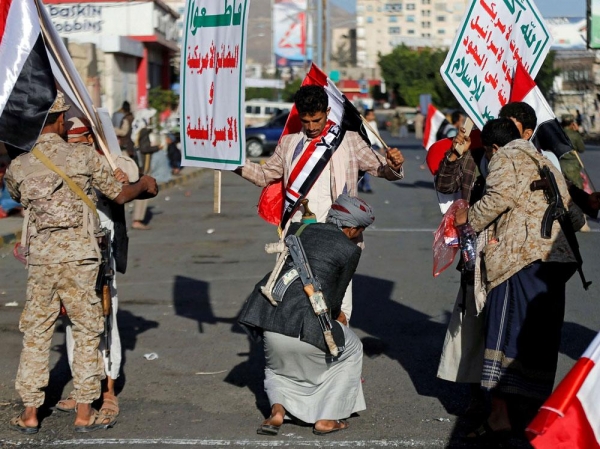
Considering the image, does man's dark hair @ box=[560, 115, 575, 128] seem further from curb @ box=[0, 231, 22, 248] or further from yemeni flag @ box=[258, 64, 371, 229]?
yemeni flag @ box=[258, 64, 371, 229]

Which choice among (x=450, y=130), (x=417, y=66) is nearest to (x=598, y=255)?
(x=450, y=130)

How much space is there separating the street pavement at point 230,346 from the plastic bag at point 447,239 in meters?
0.95

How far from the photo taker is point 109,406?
625 cm

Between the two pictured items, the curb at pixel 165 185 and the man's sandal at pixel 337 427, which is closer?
the man's sandal at pixel 337 427

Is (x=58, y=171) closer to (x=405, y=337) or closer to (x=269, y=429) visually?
(x=269, y=429)

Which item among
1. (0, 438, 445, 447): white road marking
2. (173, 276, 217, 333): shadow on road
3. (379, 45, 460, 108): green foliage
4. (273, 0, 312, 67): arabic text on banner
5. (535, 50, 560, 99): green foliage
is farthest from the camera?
(379, 45, 460, 108): green foliage

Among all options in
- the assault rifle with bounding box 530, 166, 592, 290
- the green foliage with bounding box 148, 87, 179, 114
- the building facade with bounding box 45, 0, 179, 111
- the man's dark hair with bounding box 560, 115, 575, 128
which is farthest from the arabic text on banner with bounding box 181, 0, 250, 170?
the green foliage with bounding box 148, 87, 179, 114

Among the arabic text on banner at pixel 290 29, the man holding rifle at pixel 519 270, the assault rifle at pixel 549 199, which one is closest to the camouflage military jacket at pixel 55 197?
the man holding rifle at pixel 519 270

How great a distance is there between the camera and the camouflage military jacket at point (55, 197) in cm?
566

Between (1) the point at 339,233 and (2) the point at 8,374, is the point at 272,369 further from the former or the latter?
(2) the point at 8,374

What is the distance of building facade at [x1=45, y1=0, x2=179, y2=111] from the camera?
99.1 feet

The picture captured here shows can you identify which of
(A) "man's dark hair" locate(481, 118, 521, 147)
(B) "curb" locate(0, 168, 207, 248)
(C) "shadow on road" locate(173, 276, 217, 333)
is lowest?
(B) "curb" locate(0, 168, 207, 248)

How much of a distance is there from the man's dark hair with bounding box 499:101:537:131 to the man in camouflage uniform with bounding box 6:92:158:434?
85.2 inches

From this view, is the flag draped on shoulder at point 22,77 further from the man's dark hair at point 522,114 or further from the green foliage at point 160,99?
the green foliage at point 160,99
